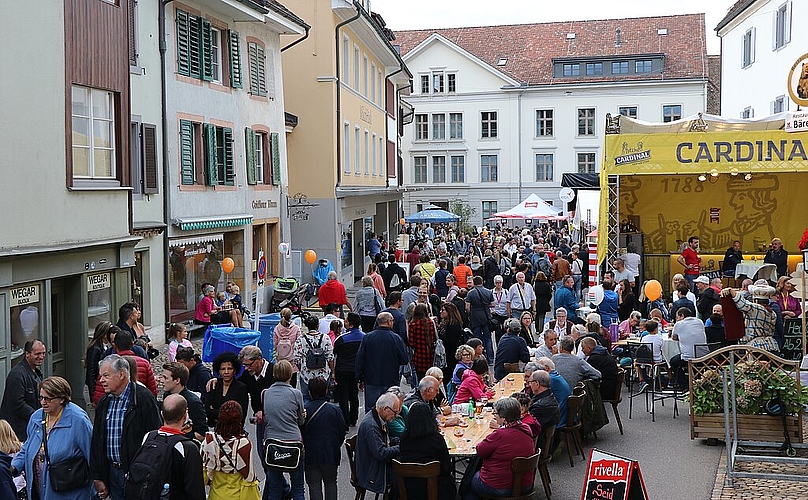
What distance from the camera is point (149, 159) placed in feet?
63.4

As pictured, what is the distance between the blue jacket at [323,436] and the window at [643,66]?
58711mm

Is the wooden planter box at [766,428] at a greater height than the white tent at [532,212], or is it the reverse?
the white tent at [532,212]

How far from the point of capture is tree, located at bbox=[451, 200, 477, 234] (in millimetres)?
60838

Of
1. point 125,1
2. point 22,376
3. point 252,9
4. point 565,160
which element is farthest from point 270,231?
point 565,160

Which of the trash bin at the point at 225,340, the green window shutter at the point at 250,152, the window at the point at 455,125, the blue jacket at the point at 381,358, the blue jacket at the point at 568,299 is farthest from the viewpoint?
the window at the point at 455,125

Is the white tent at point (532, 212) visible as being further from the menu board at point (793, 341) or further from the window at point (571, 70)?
the menu board at point (793, 341)

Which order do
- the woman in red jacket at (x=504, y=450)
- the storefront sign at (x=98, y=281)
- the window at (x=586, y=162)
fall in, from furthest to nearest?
the window at (x=586, y=162) < the storefront sign at (x=98, y=281) < the woman in red jacket at (x=504, y=450)

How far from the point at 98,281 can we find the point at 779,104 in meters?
26.4

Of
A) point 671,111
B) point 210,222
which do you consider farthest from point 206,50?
point 671,111

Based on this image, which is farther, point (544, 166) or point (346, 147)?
point (544, 166)

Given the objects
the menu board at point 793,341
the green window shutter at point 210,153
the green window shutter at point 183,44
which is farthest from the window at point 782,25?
the green window shutter at point 183,44

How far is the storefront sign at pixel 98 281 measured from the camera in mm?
14609

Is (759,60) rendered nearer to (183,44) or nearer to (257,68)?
(257,68)

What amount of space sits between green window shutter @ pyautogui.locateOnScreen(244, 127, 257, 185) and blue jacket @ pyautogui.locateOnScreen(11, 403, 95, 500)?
56.0 feet
